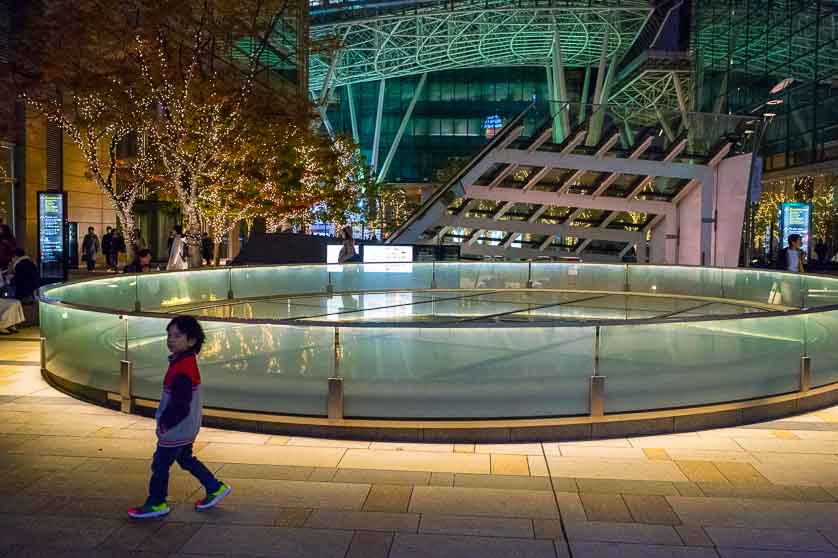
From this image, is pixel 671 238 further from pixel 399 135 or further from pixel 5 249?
pixel 399 135

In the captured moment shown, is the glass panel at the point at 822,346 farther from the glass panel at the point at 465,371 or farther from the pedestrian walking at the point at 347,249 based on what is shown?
the pedestrian walking at the point at 347,249

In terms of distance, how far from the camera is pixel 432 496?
232 inches

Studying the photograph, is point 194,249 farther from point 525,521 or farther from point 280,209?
point 525,521

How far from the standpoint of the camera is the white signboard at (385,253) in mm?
26511

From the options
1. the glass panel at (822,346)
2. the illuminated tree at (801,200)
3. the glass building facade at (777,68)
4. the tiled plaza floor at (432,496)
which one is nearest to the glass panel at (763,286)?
the glass panel at (822,346)

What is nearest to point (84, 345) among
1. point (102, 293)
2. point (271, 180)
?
point (102, 293)

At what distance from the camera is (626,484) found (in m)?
6.20

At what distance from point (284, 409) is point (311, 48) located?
811 inches

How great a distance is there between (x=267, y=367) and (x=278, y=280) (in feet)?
40.9

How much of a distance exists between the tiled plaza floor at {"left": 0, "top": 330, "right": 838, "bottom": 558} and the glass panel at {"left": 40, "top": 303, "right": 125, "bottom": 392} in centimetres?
99

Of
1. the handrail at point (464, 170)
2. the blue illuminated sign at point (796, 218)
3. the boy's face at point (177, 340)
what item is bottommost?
the boy's face at point (177, 340)

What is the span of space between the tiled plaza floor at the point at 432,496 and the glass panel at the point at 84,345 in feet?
3.26

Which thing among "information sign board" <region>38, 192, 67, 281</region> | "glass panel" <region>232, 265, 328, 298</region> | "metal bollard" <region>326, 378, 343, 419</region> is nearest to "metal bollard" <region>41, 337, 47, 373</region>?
"metal bollard" <region>326, 378, 343, 419</region>

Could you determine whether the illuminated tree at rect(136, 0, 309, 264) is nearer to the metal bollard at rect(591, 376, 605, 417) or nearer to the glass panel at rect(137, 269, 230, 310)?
the glass panel at rect(137, 269, 230, 310)
